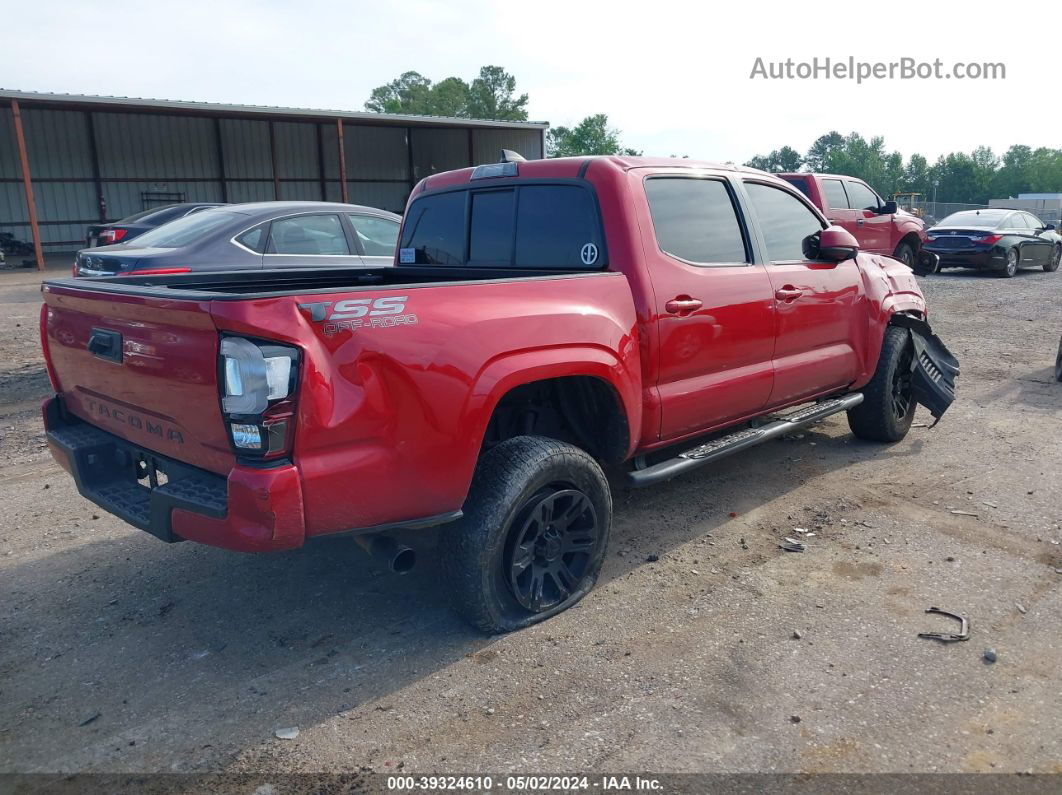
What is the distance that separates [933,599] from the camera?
12.3ft

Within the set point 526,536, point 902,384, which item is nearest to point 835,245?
point 902,384

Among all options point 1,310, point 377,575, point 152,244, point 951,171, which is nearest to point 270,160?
point 1,310

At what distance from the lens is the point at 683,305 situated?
408 centimetres

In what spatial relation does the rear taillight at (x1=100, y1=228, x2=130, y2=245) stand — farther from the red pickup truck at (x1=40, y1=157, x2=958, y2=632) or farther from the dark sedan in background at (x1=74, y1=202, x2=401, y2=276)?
the red pickup truck at (x1=40, y1=157, x2=958, y2=632)

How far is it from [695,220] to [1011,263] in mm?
15994

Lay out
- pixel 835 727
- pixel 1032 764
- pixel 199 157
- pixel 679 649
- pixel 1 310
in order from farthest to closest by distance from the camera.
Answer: pixel 199 157 < pixel 1 310 < pixel 679 649 < pixel 835 727 < pixel 1032 764

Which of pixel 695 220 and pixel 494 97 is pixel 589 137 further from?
pixel 695 220

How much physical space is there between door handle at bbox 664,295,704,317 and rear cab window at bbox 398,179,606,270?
0.40m

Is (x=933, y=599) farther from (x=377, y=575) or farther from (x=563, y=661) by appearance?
(x=377, y=575)

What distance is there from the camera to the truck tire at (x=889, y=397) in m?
5.78

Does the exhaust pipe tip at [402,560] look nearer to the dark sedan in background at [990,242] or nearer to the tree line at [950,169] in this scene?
the dark sedan in background at [990,242]

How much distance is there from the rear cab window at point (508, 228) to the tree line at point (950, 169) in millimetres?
87357

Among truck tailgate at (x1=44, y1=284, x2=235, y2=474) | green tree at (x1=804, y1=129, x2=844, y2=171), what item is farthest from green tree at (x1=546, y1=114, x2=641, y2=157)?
truck tailgate at (x1=44, y1=284, x2=235, y2=474)

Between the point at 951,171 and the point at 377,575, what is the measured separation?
107 m
